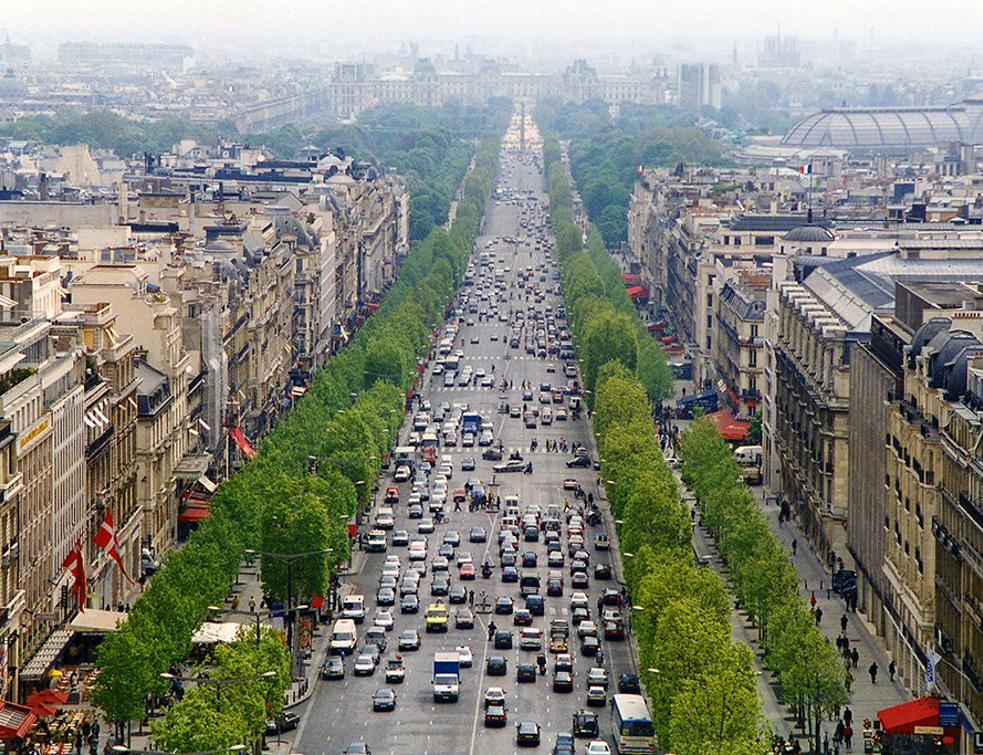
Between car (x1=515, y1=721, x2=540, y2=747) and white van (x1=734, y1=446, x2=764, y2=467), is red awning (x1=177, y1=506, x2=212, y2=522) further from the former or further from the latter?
car (x1=515, y1=721, x2=540, y2=747)

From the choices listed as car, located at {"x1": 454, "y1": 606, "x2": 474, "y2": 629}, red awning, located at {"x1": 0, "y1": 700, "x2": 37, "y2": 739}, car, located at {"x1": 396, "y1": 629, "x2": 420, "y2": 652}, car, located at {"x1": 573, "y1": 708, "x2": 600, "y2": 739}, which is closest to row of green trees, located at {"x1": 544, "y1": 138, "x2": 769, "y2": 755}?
car, located at {"x1": 573, "y1": 708, "x2": 600, "y2": 739}

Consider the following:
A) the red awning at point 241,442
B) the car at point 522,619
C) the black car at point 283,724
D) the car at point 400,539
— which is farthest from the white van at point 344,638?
the red awning at point 241,442

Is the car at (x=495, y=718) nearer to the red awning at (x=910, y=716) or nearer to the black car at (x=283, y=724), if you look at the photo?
the black car at (x=283, y=724)

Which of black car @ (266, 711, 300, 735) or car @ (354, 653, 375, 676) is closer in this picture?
black car @ (266, 711, 300, 735)

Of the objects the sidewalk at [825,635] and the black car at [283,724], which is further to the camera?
the sidewalk at [825,635]

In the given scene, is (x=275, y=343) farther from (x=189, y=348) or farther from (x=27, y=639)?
(x=27, y=639)

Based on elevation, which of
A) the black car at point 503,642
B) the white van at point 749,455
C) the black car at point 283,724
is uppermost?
the black car at point 283,724

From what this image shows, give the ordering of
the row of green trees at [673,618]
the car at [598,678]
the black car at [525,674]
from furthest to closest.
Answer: the black car at [525,674] → the car at [598,678] → the row of green trees at [673,618]
